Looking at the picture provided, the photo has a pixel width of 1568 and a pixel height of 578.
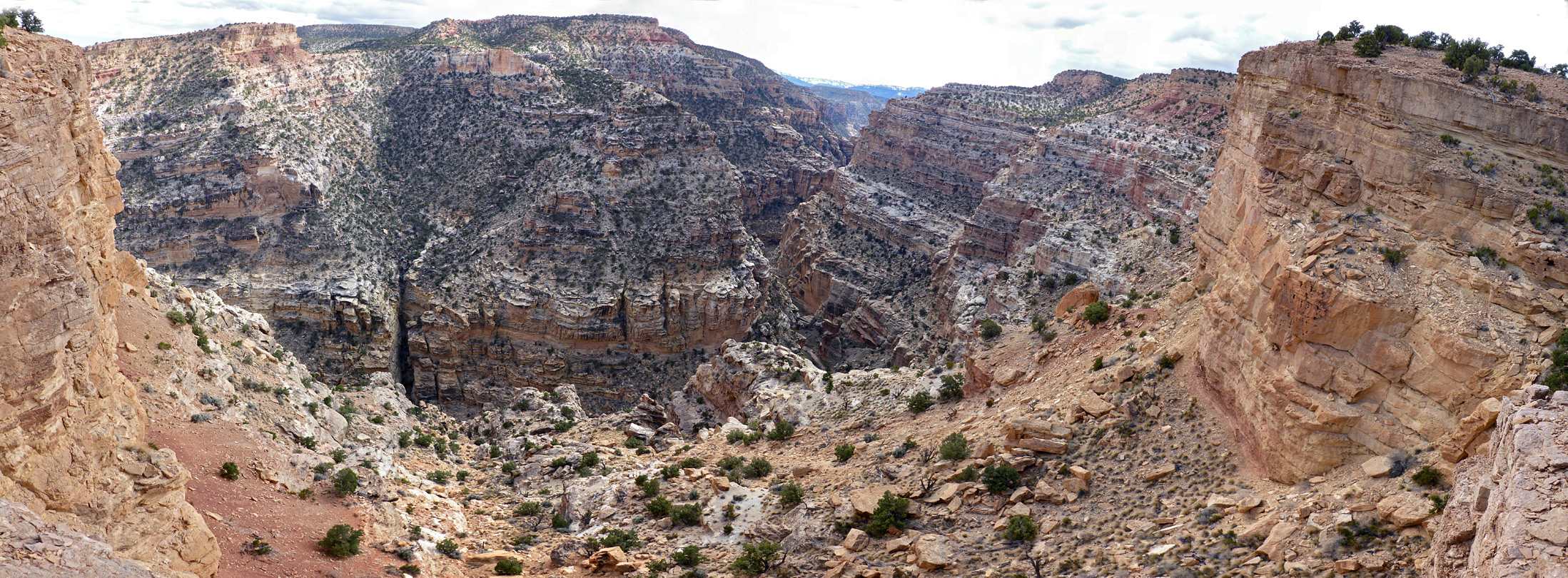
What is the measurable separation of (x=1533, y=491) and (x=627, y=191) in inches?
2405

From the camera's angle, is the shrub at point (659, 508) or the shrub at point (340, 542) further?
the shrub at point (659, 508)

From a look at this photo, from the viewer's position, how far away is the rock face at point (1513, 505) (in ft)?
32.0

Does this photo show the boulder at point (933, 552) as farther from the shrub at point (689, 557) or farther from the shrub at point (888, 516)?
the shrub at point (689, 557)

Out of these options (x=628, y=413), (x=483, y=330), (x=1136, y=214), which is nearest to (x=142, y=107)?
(x=483, y=330)

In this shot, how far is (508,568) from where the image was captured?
871 inches

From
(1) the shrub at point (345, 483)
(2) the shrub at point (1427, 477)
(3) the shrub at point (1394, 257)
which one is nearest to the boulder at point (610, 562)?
(1) the shrub at point (345, 483)

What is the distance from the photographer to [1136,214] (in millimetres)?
58062

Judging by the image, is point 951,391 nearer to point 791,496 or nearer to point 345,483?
point 791,496

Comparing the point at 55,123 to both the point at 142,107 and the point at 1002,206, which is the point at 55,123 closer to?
the point at 142,107

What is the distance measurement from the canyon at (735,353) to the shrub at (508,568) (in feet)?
1.36

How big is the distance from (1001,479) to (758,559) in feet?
24.5

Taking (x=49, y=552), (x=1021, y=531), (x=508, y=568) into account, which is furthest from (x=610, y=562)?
(x=49, y=552)

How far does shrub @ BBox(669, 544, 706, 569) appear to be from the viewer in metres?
22.6

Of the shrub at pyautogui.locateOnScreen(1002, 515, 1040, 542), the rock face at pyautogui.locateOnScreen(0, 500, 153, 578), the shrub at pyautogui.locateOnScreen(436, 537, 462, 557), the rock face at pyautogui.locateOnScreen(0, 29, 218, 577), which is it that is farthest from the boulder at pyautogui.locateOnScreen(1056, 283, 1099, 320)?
the rock face at pyautogui.locateOnScreen(0, 500, 153, 578)
